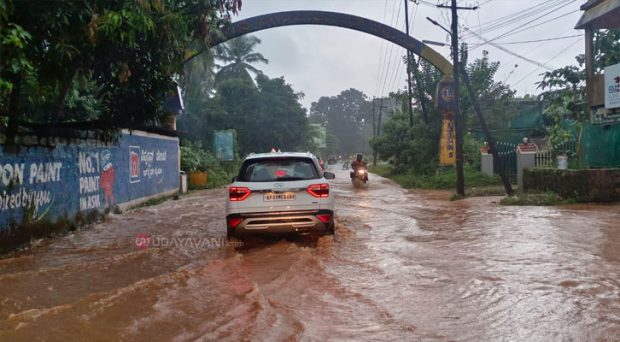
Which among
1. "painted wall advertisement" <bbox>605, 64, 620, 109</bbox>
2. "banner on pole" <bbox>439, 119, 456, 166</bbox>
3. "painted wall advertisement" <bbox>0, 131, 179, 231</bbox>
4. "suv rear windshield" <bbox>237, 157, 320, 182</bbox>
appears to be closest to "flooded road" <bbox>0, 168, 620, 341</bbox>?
"painted wall advertisement" <bbox>0, 131, 179, 231</bbox>

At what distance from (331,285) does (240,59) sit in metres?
49.9

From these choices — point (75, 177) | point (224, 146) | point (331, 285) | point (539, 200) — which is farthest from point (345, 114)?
point (331, 285)

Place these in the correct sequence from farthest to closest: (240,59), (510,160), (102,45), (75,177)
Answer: (240,59)
(510,160)
(75,177)
(102,45)

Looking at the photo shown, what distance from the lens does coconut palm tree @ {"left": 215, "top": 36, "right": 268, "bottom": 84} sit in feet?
175

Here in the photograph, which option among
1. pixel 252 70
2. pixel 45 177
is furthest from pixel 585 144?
pixel 252 70

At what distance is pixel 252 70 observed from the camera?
177 ft

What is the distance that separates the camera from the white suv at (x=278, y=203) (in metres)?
8.23

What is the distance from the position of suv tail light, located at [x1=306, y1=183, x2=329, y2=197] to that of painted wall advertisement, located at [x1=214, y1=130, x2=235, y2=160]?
82.2 feet

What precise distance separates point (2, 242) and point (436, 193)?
51.1 ft

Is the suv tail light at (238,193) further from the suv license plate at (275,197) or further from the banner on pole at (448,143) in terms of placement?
the banner on pole at (448,143)

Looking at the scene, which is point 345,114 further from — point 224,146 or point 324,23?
A: point 324,23

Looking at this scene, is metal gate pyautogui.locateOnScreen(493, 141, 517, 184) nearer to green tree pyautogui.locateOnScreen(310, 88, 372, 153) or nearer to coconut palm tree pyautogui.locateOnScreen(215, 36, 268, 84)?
coconut palm tree pyautogui.locateOnScreen(215, 36, 268, 84)

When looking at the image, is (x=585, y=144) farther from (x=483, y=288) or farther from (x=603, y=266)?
(x=483, y=288)

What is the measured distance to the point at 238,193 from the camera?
8281mm
